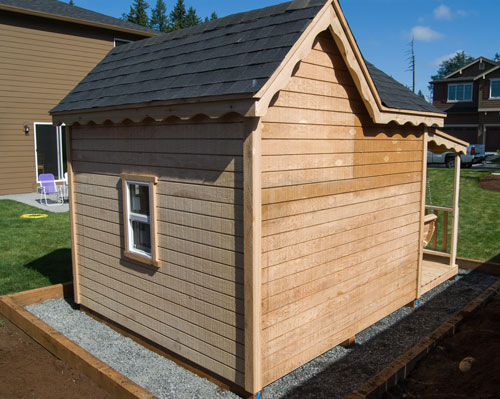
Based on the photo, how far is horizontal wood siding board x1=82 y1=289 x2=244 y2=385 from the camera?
4570mm

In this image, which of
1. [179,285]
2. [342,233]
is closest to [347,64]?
[342,233]

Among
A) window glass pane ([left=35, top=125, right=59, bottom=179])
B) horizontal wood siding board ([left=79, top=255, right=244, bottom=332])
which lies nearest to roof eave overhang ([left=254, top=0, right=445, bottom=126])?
horizontal wood siding board ([left=79, top=255, right=244, bottom=332])

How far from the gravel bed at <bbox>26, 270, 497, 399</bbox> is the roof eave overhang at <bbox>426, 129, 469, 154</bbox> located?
2.52 metres

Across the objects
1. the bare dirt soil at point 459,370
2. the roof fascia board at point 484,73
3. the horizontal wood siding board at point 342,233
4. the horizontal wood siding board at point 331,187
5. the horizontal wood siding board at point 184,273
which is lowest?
the bare dirt soil at point 459,370

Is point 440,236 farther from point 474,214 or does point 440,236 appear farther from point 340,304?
point 340,304

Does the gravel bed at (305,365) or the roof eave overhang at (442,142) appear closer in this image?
the gravel bed at (305,365)

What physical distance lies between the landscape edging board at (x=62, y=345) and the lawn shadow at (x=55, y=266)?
812 millimetres

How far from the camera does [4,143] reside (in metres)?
16.6

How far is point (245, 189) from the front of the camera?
13.6ft


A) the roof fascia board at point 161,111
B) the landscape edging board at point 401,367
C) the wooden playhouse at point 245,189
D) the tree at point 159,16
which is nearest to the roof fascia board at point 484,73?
the wooden playhouse at point 245,189

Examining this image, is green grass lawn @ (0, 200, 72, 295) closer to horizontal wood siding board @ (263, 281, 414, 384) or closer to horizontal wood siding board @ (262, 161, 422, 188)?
horizontal wood siding board @ (263, 281, 414, 384)

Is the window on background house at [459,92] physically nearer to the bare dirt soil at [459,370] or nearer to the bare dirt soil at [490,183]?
the bare dirt soil at [490,183]

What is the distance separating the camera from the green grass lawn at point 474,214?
10508 millimetres

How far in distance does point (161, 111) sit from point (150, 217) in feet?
4.16
